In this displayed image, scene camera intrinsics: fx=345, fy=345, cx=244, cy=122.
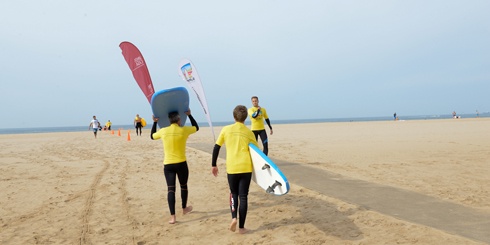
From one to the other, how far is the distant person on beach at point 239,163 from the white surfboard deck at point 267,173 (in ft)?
0.39

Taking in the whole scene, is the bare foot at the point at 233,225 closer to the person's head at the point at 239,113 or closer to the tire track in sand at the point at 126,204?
the tire track in sand at the point at 126,204

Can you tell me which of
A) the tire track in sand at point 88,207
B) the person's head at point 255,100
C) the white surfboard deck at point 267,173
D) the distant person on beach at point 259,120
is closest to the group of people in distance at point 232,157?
the white surfboard deck at point 267,173

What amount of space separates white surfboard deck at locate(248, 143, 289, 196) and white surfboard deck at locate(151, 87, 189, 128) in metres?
1.95

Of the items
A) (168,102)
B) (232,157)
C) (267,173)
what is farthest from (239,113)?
(168,102)

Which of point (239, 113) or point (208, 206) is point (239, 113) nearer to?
point (239, 113)

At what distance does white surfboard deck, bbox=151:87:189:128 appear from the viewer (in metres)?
5.84

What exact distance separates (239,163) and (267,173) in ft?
1.52

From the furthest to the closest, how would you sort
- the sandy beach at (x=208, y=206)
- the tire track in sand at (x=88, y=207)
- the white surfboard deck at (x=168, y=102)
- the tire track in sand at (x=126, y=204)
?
the white surfboard deck at (x=168, y=102)
the tire track in sand at (x=126, y=204)
the tire track in sand at (x=88, y=207)
the sandy beach at (x=208, y=206)

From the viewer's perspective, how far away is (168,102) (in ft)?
19.6

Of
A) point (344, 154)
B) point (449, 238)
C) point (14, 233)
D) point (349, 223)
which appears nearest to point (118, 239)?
point (14, 233)

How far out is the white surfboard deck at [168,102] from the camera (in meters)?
5.84

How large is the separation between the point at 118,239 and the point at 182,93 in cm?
261

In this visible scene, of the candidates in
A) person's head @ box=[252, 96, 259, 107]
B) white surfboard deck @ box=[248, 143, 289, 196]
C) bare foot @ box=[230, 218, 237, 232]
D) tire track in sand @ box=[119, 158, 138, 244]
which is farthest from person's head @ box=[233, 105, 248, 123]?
person's head @ box=[252, 96, 259, 107]

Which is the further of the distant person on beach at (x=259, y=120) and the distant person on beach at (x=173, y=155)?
the distant person on beach at (x=259, y=120)
